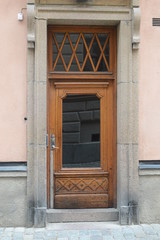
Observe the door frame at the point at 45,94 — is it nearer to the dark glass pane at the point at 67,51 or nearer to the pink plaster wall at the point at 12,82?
the pink plaster wall at the point at 12,82

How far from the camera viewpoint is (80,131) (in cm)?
575

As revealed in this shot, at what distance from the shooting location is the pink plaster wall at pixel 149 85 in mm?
5523

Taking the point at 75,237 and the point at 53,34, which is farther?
the point at 53,34

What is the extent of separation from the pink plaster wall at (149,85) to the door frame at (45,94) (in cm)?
13

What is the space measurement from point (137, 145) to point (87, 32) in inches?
84.1

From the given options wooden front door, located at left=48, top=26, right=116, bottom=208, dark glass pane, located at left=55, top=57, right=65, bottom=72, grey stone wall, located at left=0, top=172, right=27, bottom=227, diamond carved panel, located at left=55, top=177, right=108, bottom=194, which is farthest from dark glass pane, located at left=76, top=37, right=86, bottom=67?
grey stone wall, located at left=0, top=172, right=27, bottom=227

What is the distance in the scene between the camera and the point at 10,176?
5.35m

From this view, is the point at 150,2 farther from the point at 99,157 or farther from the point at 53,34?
the point at 99,157

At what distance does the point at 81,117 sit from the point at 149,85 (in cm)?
128

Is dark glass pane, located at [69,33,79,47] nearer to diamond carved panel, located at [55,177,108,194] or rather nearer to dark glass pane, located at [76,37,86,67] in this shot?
dark glass pane, located at [76,37,86,67]

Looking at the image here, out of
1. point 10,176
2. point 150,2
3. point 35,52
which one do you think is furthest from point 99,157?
point 150,2

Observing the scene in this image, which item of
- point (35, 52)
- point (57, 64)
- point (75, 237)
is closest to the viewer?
point (75, 237)

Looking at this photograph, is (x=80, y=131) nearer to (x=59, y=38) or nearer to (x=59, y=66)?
(x=59, y=66)

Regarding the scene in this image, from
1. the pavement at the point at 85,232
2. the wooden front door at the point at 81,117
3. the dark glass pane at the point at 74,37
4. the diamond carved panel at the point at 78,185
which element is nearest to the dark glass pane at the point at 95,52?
the wooden front door at the point at 81,117
